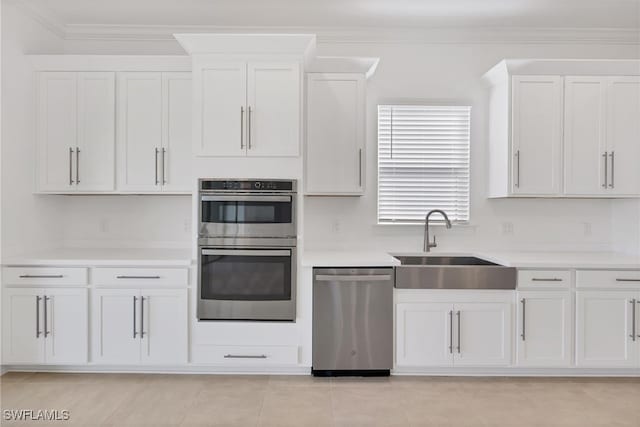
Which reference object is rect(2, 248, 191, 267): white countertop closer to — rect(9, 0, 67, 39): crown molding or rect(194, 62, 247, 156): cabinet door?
rect(194, 62, 247, 156): cabinet door

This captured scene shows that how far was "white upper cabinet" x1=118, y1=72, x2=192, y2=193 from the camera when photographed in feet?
12.7

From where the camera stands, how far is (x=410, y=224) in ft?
14.0

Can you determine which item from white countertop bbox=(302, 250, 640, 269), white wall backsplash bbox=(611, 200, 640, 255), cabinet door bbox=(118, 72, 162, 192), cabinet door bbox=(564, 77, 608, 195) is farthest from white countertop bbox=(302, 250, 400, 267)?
white wall backsplash bbox=(611, 200, 640, 255)

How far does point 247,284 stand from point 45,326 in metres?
1.48

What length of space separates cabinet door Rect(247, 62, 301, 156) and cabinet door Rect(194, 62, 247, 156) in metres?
0.06

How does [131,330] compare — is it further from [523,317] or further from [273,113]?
[523,317]

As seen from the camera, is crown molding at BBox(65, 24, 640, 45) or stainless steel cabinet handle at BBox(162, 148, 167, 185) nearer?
stainless steel cabinet handle at BBox(162, 148, 167, 185)

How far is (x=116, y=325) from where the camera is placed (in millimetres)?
3553

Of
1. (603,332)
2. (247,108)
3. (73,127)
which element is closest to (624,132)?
(603,332)

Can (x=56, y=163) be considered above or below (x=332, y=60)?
below

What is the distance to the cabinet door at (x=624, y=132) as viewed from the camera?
388cm

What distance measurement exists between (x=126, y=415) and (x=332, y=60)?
112 inches

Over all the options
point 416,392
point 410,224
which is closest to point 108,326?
point 416,392

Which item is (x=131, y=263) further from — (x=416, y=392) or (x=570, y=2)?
(x=570, y=2)
